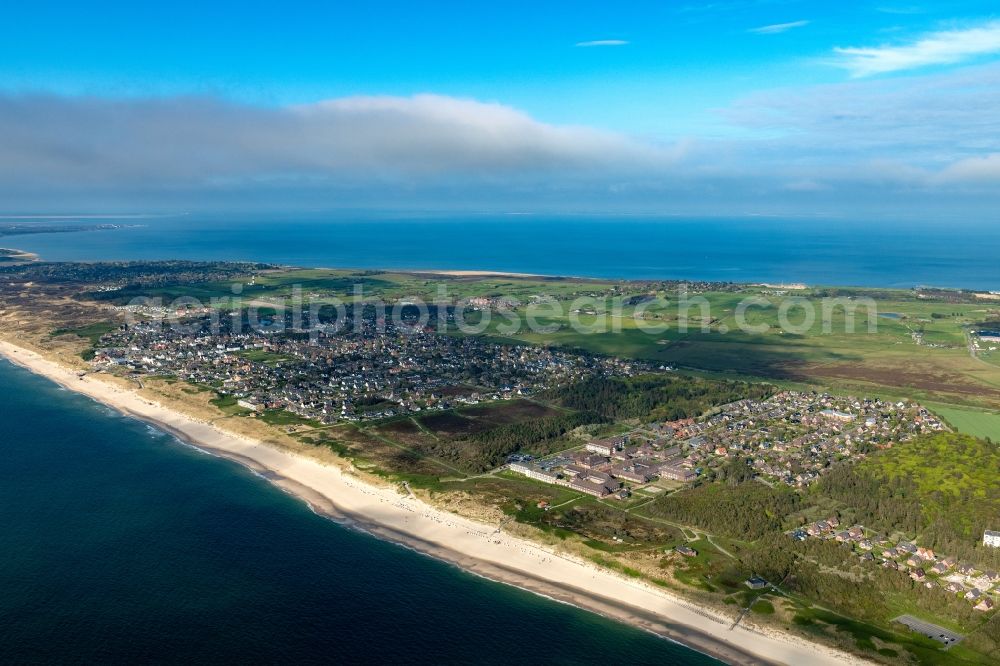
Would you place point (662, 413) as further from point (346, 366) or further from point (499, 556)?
point (346, 366)

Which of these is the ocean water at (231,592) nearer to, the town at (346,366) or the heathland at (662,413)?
the heathland at (662,413)

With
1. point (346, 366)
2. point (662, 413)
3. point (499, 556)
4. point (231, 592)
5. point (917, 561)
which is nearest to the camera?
point (231, 592)

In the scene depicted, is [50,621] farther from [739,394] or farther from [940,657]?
[739,394]

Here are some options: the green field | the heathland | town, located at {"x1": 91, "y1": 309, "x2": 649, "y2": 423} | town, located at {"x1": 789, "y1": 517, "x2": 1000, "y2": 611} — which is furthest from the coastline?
the green field

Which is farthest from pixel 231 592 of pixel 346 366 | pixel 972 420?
pixel 972 420

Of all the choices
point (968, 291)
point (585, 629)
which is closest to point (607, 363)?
point (585, 629)
